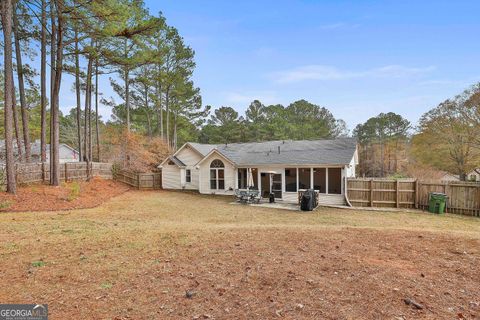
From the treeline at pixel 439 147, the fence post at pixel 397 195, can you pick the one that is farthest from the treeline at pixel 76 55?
the treeline at pixel 439 147

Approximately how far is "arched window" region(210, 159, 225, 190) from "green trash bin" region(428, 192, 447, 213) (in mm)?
12669

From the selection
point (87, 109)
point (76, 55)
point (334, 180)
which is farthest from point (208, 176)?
point (76, 55)

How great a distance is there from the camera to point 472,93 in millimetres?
22547

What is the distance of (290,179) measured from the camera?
1645 centimetres

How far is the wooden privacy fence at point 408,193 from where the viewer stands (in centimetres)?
1185

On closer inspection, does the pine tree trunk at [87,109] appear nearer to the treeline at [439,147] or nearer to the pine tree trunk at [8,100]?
the pine tree trunk at [8,100]

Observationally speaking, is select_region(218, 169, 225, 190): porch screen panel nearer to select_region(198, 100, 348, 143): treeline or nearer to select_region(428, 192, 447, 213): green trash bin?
select_region(428, 192, 447, 213): green trash bin

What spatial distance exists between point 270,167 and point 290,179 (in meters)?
1.55

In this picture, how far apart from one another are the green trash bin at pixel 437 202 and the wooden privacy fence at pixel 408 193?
410 millimetres

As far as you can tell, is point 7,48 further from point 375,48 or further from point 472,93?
point 472,93

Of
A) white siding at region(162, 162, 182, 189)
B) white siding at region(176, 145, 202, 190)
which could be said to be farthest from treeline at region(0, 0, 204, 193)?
white siding at region(176, 145, 202, 190)

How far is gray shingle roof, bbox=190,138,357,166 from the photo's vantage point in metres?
14.8

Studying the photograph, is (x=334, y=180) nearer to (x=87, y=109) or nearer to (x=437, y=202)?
(x=437, y=202)

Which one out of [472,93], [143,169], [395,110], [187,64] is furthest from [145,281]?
[395,110]
